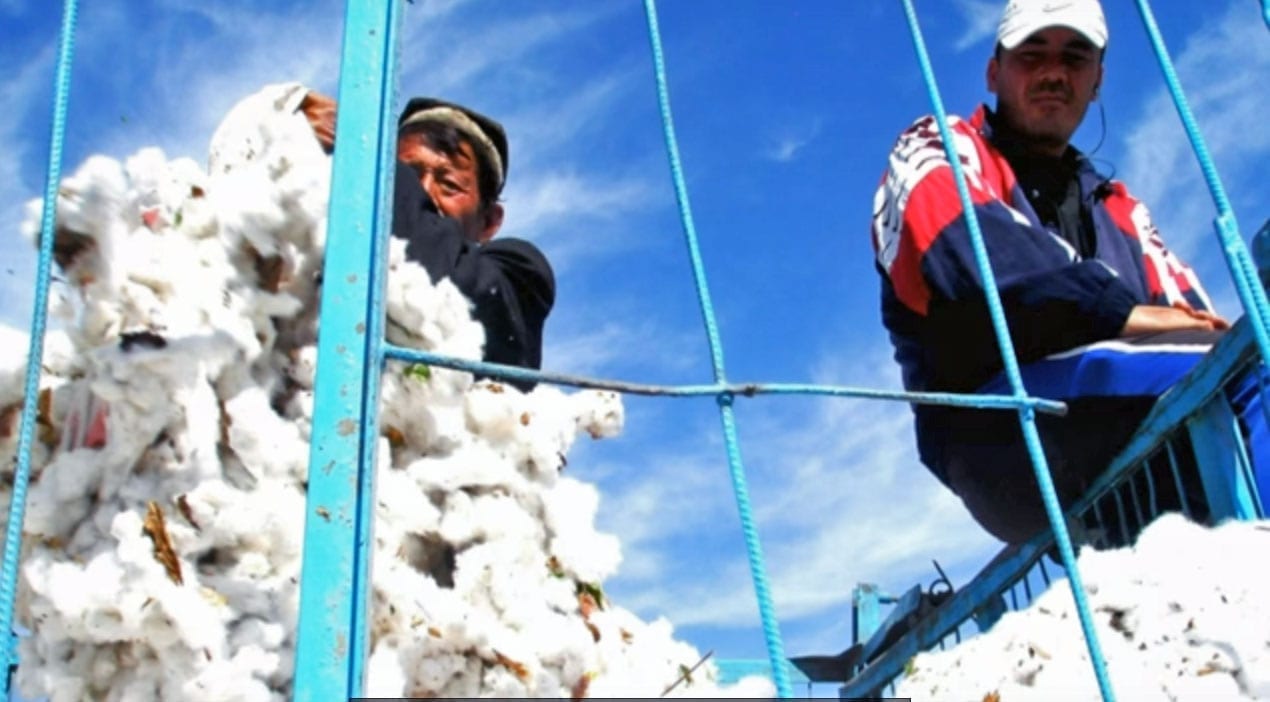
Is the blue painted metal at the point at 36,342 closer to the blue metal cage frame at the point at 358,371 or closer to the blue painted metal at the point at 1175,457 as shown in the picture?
the blue metal cage frame at the point at 358,371

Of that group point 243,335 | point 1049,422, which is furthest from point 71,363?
point 1049,422

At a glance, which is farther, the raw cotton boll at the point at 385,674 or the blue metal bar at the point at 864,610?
the blue metal bar at the point at 864,610

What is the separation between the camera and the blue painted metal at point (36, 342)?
1.75 ft

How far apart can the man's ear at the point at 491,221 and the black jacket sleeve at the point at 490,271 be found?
125mm

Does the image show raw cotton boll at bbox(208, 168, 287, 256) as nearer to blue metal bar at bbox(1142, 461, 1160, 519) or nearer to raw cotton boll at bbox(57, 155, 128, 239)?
raw cotton boll at bbox(57, 155, 128, 239)

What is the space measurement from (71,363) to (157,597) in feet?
0.49

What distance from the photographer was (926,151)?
4.22 ft

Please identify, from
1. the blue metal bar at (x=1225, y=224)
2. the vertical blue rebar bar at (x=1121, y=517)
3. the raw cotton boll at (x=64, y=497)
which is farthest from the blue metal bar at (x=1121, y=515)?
the raw cotton boll at (x=64, y=497)

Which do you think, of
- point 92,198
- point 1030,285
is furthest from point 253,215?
point 1030,285

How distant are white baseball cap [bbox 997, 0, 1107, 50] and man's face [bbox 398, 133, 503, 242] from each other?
2.06ft

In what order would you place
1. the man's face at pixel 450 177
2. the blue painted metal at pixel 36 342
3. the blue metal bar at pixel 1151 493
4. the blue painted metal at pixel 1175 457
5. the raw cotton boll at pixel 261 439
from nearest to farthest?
1. the blue painted metal at pixel 36 342
2. the raw cotton boll at pixel 261 439
3. the blue painted metal at pixel 1175 457
4. the blue metal bar at pixel 1151 493
5. the man's face at pixel 450 177

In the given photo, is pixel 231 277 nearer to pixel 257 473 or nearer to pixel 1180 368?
pixel 257 473

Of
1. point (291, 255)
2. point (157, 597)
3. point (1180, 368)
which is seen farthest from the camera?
point (1180, 368)

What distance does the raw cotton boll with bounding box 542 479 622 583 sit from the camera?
746 millimetres
